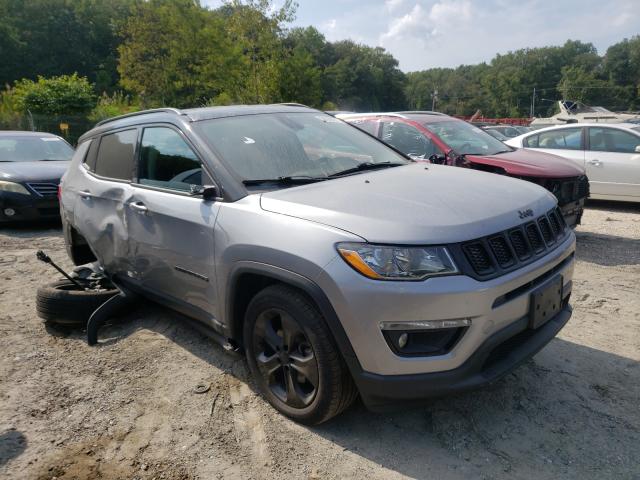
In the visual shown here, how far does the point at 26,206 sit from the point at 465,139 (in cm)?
676

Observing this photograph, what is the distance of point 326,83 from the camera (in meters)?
79.0

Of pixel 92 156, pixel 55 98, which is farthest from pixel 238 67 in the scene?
pixel 92 156

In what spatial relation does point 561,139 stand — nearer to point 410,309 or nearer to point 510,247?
point 510,247

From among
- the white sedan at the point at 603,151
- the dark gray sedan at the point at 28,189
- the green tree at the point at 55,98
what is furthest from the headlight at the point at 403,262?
the green tree at the point at 55,98

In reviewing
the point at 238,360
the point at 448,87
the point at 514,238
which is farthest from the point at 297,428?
the point at 448,87

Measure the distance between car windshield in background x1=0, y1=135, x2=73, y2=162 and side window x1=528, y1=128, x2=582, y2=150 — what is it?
29.4 ft

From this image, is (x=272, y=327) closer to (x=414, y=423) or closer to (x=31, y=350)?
(x=414, y=423)

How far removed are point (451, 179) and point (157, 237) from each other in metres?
1.99

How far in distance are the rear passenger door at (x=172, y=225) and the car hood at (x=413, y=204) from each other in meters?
0.58

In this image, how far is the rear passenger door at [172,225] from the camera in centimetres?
304

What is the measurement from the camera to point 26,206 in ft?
25.5

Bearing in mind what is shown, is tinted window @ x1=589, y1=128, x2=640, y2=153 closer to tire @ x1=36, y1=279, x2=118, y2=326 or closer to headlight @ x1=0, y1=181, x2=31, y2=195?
tire @ x1=36, y1=279, x2=118, y2=326

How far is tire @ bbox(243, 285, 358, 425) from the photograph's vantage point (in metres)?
2.45

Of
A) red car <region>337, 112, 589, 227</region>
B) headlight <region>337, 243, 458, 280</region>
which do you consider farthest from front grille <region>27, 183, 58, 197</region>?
headlight <region>337, 243, 458, 280</region>
